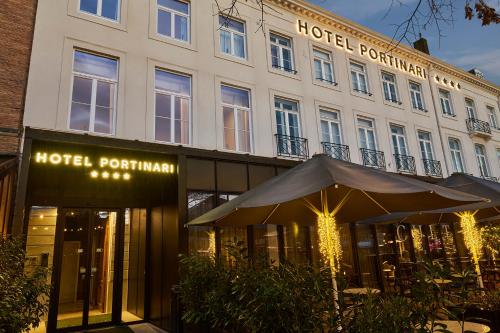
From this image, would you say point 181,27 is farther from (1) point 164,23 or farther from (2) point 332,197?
(2) point 332,197

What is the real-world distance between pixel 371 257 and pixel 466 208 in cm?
541

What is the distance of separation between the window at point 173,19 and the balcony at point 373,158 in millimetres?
7289

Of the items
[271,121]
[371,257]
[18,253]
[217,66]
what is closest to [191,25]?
[217,66]

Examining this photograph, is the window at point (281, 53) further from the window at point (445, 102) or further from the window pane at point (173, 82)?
the window at point (445, 102)

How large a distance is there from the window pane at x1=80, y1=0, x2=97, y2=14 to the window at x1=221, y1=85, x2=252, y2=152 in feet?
12.7

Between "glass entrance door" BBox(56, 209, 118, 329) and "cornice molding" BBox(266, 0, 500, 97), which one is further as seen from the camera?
"cornice molding" BBox(266, 0, 500, 97)

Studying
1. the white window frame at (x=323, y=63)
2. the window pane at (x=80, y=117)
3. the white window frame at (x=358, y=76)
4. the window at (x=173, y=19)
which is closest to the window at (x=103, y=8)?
the window at (x=173, y=19)

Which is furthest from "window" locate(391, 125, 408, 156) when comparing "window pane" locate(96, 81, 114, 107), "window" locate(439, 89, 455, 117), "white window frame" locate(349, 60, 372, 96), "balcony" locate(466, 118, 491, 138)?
"window pane" locate(96, 81, 114, 107)

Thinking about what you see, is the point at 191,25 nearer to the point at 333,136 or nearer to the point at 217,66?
the point at 217,66

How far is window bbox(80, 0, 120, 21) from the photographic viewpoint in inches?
350

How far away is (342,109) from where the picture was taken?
12.8 meters

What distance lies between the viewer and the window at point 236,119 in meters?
10.2

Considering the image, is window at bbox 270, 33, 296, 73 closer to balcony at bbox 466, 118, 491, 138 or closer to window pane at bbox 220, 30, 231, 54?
window pane at bbox 220, 30, 231, 54

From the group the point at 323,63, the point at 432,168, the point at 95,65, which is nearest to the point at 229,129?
the point at 95,65
